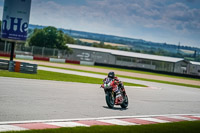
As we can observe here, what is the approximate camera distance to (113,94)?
14.7 m

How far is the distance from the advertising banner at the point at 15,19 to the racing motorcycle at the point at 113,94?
61.2ft

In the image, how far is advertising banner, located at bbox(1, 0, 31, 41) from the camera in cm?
3131

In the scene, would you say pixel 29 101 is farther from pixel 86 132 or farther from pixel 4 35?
pixel 4 35

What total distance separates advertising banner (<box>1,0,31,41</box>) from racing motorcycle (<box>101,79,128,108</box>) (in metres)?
18.6

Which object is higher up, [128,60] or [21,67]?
[128,60]

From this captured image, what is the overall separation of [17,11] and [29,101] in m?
18.9

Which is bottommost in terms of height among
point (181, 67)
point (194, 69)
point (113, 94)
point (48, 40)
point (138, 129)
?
point (138, 129)

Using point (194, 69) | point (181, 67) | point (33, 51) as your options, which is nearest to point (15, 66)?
point (33, 51)

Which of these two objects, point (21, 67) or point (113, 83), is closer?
point (113, 83)

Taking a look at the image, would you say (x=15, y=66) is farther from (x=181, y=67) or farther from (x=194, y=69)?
(x=194, y=69)

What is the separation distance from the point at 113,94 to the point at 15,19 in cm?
1901

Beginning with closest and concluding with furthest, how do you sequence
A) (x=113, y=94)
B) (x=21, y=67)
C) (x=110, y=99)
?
(x=110, y=99) < (x=113, y=94) < (x=21, y=67)

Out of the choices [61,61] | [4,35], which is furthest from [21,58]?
[4,35]

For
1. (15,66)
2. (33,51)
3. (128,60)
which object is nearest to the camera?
(15,66)
